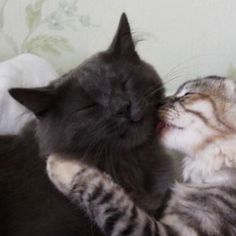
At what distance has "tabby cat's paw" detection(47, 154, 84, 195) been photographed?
3.86ft

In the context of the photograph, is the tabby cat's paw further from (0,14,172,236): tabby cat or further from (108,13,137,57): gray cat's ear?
(108,13,137,57): gray cat's ear

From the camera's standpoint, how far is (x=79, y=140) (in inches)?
47.3

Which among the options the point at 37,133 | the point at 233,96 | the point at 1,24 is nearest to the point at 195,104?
the point at 233,96

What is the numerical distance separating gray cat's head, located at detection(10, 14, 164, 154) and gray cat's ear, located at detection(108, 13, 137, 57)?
2.8 inches

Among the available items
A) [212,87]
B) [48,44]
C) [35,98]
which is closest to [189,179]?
[212,87]

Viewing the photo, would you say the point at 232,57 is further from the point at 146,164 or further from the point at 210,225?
the point at 210,225

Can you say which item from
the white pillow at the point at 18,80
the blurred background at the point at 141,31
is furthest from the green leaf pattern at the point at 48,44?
the white pillow at the point at 18,80

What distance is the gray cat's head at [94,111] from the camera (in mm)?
1187

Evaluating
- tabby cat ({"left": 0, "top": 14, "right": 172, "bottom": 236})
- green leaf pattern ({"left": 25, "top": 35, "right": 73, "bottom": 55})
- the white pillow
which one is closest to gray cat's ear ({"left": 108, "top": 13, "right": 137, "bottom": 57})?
tabby cat ({"left": 0, "top": 14, "right": 172, "bottom": 236})

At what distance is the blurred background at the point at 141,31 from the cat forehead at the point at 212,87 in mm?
357

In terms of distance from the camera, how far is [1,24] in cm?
174

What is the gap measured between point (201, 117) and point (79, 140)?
355mm

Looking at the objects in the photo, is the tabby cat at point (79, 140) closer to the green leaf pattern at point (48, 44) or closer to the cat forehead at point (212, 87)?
the cat forehead at point (212, 87)

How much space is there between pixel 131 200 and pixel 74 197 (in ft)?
0.49
